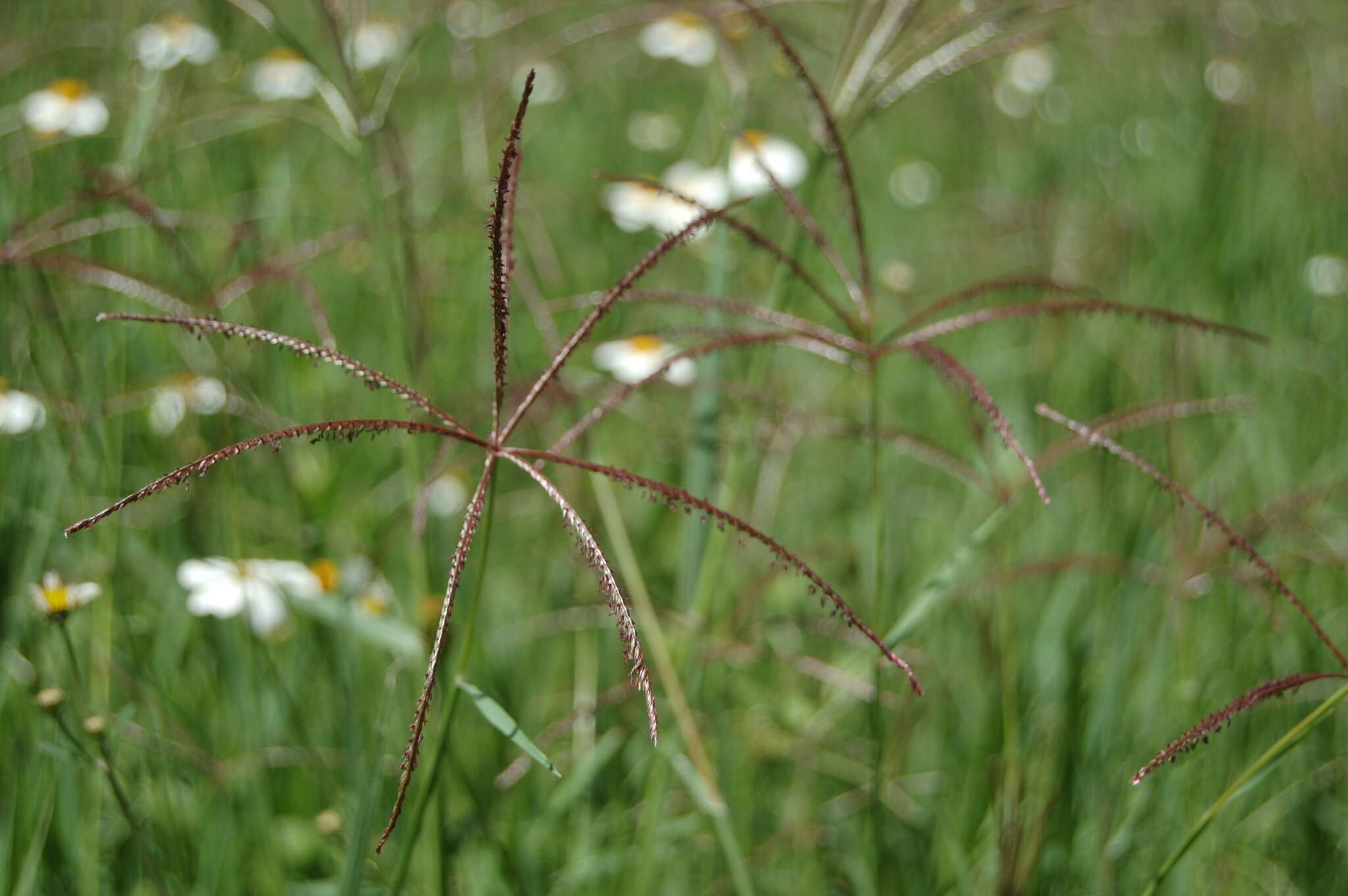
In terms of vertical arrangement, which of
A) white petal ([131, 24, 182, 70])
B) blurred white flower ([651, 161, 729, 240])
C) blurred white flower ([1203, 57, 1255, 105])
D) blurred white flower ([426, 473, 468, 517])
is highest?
blurred white flower ([1203, 57, 1255, 105])

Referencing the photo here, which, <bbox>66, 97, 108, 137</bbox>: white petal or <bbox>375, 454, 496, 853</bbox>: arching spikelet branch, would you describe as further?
<bbox>66, 97, 108, 137</bbox>: white petal

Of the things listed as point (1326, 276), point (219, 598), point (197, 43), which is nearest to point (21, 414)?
point (219, 598)

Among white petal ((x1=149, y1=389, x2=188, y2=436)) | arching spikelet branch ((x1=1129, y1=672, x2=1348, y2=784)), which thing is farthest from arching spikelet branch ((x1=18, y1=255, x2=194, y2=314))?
arching spikelet branch ((x1=1129, y1=672, x2=1348, y2=784))

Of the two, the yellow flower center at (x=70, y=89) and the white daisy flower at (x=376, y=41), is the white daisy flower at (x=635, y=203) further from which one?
the yellow flower center at (x=70, y=89)

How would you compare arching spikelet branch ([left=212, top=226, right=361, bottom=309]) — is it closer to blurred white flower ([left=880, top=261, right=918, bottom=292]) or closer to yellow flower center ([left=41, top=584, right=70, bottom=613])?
yellow flower center ([left=41, top=584, right=70, bottom=613])

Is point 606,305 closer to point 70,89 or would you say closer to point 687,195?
point 687,195

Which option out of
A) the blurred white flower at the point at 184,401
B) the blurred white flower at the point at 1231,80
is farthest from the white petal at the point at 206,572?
the blurred white flower at the point at 1231,80

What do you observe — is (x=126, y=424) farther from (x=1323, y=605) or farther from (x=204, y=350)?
(x=1323, y=605)
